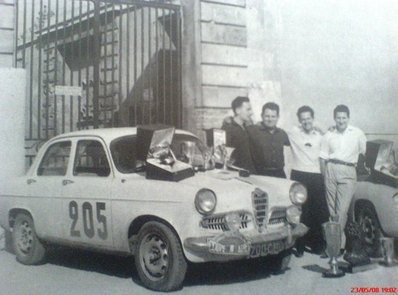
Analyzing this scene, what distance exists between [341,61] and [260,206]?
337 cm

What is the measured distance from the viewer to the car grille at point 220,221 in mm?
3829

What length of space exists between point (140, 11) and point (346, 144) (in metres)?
4.12

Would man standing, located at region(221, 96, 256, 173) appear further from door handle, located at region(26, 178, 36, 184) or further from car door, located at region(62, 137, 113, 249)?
door handle, located at region(26, 178, 36, 184)

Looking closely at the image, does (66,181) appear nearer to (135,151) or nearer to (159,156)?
(135,151)

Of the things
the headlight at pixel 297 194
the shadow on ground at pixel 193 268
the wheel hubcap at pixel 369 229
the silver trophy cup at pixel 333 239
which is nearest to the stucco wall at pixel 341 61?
the wheel hubcap at pixel 369 229

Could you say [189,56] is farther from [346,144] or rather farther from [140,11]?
[346,144]

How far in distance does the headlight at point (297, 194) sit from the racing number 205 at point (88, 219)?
164 centimetres

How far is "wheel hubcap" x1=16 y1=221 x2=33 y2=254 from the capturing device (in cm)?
503

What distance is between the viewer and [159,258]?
3947mm

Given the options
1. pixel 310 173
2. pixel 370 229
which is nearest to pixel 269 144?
pixel 310 173

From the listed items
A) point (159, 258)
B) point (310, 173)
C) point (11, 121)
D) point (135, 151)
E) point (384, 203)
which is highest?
point (11, 121)

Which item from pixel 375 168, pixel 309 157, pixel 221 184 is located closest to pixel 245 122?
pixel 309 157

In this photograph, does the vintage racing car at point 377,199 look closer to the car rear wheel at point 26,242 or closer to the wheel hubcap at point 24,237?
the car rear wheel at point 26,242

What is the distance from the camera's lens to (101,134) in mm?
4695
